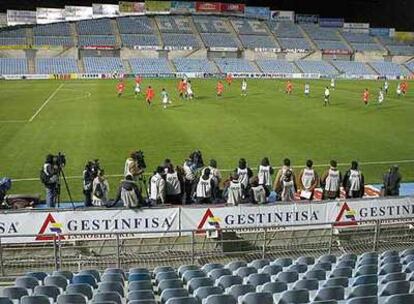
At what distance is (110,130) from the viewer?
81.6 feet

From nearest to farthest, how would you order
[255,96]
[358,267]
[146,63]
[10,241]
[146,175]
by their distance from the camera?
[358,267]
[10,241]
[146,175]
[255,96]
[146,63]

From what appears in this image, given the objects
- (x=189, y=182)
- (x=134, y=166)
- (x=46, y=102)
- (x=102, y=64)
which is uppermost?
(x=102, y=64)

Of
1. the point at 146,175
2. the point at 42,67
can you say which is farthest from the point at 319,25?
the point at 146,175

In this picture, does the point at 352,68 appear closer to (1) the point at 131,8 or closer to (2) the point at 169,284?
(1) the point at 131,8

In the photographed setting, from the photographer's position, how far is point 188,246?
35.5ft

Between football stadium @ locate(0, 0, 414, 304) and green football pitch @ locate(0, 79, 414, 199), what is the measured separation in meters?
0.13

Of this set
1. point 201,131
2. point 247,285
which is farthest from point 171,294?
point 201,131

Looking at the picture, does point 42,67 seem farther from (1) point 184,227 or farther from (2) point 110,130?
(1) point 184,227

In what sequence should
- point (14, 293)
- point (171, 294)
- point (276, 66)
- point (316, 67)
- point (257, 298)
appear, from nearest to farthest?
1. point (257, 298)
2. point (171, 294)
3. point (14, 293)
4. point (276, 66)
5. point (316, 67)

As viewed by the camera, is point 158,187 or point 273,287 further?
point 158,187

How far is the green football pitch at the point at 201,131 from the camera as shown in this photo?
19453 mm

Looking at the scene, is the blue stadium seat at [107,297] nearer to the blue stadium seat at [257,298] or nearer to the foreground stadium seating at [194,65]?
the blue stadium seat at [257,298]

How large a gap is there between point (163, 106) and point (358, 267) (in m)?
25.0

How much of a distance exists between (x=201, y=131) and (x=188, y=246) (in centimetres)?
1412
